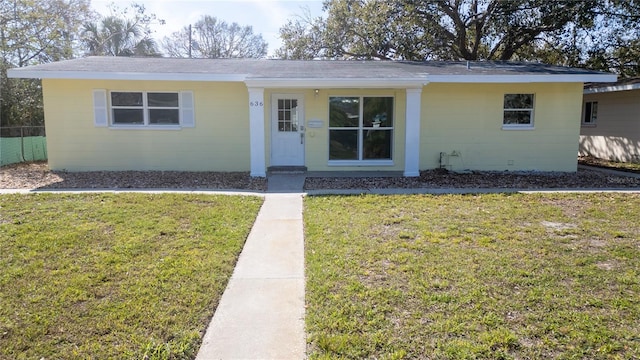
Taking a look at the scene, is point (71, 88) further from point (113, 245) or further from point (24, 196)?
point (113, 245)

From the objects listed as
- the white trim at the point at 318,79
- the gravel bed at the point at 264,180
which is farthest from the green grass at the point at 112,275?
the white trim at the point at 318,79

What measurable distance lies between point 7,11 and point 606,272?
25.1 meters

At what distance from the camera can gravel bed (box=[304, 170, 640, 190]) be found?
10.1 m

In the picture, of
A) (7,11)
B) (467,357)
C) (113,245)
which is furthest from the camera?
(7,11)

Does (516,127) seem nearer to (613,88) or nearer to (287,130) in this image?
(613,88)

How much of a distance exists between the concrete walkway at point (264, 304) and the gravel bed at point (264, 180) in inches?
157

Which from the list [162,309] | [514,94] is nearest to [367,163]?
[514,94]

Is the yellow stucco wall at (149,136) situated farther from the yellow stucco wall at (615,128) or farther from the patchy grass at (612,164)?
the yellow stucco wall at (615,128)

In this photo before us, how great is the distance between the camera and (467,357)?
306 centimetres

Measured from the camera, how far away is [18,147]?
14.5 m

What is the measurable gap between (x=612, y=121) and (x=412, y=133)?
10461 millimetres

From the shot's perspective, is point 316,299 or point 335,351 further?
point 316,299

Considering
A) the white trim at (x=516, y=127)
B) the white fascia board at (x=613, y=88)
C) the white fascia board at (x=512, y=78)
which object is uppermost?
the white fascia board at (x=613, y=88)

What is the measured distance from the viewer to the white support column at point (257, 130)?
35.4ft
